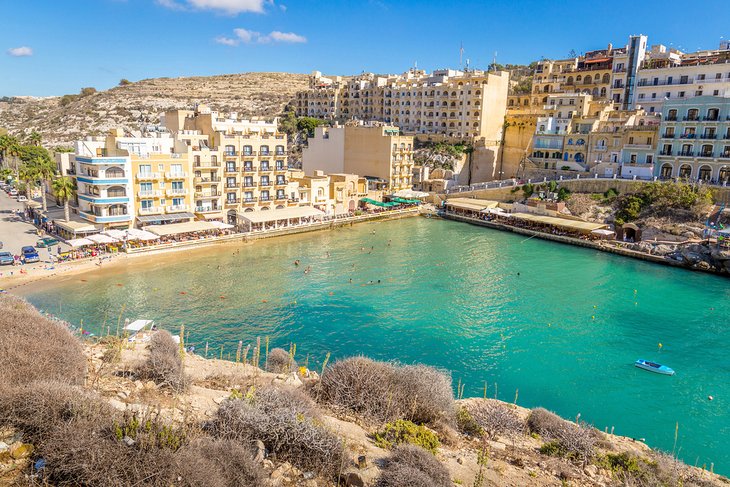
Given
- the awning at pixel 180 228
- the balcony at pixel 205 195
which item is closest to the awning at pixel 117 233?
the awning at pixel 180 228

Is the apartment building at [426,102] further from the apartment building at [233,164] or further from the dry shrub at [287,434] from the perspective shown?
the dry shrub at [287,434]

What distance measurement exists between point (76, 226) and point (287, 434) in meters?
38.9

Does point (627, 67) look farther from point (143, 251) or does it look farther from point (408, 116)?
point (143, 251)

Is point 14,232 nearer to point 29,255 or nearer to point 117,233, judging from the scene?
point 29,255

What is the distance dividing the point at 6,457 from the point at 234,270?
100 ft

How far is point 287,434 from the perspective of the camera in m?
11.5

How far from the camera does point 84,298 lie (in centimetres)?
3247

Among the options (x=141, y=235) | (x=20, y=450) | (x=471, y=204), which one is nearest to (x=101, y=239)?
(x=141, y=235)

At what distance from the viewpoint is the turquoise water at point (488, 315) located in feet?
75.7

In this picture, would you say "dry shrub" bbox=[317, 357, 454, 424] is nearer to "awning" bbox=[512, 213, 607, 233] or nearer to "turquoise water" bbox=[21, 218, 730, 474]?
"turquoise water" bbox=[21, 218, 730, 474]

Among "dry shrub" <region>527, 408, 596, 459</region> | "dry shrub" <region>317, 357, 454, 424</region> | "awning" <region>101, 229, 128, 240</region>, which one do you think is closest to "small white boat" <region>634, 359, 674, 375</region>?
"dry shrub" <region>527, 408, 596, 459</region>

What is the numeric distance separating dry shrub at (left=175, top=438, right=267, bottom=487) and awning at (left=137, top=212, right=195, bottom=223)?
3982cm

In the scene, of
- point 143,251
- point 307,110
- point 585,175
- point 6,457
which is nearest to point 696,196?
point 585,175

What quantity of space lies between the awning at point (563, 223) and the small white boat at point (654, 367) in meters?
29.7
